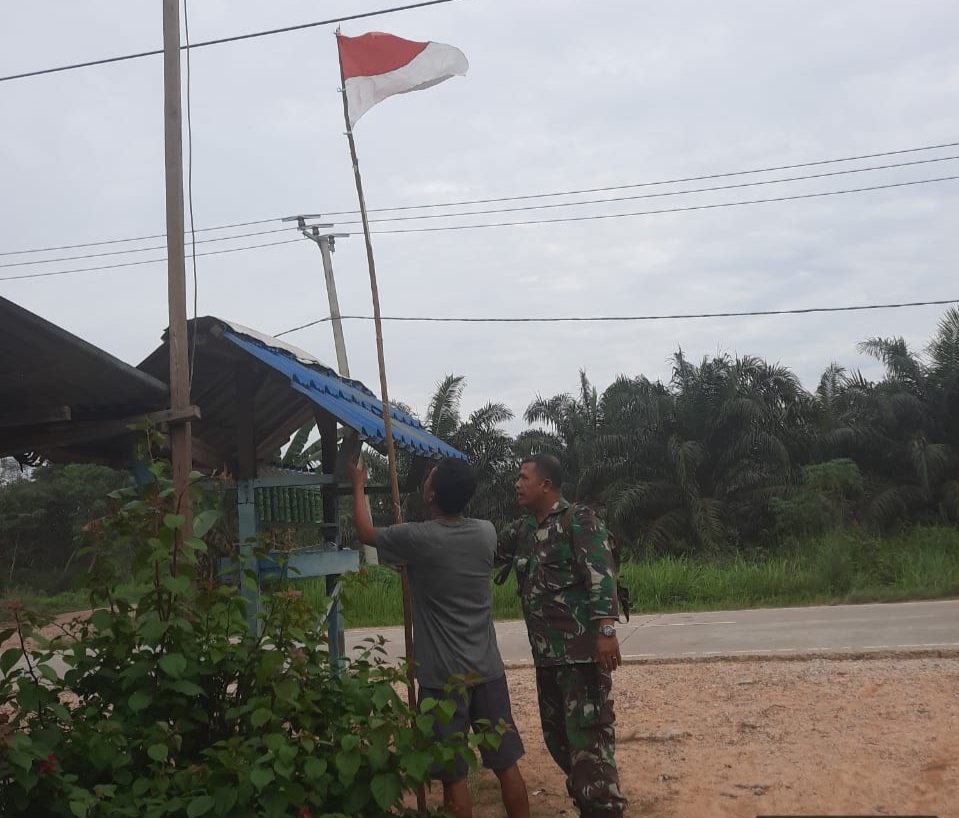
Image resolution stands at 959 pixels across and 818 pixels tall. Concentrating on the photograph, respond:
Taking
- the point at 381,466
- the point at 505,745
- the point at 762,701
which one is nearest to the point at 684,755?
the point at 762,701

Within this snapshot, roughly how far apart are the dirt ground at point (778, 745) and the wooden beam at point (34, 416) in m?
2.46

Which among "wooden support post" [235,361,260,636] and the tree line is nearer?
"wooden support post" [235,361,260,636]

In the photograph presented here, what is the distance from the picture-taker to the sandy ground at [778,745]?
15.6ft

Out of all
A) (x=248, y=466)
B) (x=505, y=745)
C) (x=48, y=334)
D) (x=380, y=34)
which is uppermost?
(x=380, y=34)

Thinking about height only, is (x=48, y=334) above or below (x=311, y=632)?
above

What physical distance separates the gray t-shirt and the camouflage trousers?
371mm

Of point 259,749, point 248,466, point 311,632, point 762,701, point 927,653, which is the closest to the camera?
point 259,749

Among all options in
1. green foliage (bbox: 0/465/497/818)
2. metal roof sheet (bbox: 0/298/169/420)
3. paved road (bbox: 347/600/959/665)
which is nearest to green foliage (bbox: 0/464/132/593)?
paved road (bbox: 347/600/959/665)

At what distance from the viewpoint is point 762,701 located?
6.99 m

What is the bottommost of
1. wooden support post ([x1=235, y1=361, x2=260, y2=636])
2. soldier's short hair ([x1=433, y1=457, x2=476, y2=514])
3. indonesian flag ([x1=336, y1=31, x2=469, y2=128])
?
soldier's short hair ([x1=433, y1=457, x2=476, y2=514])

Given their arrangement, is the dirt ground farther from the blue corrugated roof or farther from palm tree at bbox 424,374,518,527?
palm tree at bbox 424,374,518,527

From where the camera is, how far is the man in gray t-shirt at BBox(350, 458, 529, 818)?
3977 millimetres

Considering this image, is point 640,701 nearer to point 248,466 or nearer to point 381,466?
point 248,466

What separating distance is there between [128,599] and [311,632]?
588mm
